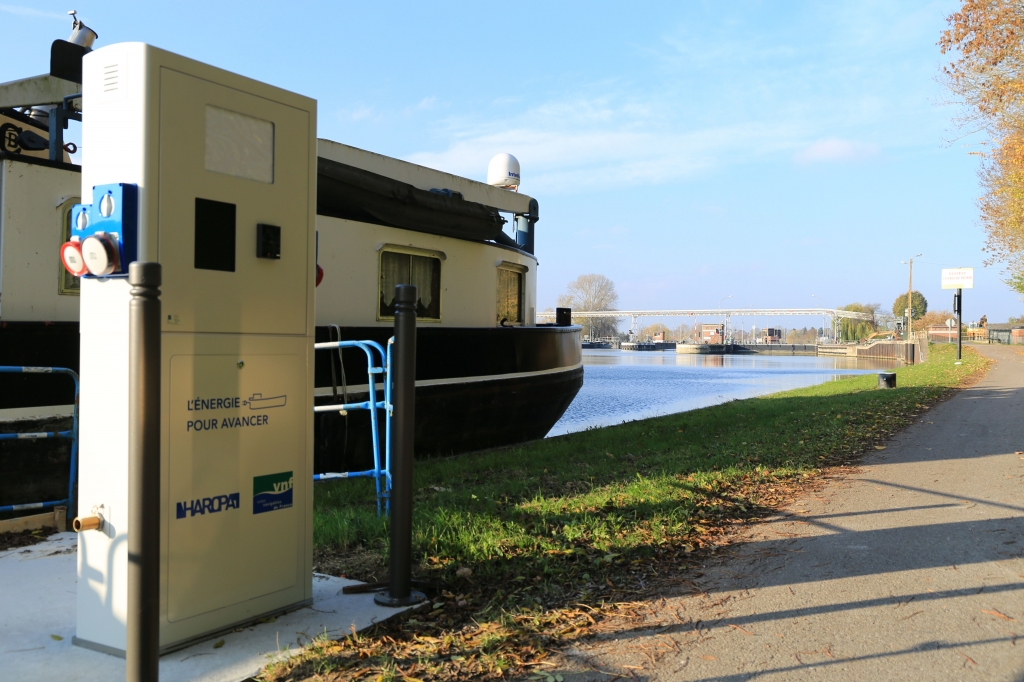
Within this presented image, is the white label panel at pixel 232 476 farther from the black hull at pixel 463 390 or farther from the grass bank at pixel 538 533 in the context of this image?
the black hull at pixel 463 390

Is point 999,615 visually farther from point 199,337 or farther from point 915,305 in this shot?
point 915,305

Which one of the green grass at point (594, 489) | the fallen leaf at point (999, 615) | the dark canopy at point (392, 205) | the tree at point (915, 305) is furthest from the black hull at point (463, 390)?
the tree at point (915, 305)

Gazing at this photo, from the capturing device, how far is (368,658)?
3.23 meters

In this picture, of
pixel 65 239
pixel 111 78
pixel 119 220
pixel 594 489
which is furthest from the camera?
pixel 65 239

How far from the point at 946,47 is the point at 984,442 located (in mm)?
12185

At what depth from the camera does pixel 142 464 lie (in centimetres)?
260

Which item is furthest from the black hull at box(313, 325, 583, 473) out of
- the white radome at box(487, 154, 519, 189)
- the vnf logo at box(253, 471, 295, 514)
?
the vnf logo at box(253, 471, 295, 514)

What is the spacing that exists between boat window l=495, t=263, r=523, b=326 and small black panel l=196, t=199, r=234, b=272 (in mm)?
9064

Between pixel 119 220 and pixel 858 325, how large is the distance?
5191 inches

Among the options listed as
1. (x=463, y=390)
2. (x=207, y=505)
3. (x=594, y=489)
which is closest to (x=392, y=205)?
(x=463, y=390)

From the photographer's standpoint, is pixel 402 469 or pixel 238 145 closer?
pixel 238 145

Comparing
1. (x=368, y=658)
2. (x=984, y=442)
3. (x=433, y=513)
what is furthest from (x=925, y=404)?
(x=368, y=658)

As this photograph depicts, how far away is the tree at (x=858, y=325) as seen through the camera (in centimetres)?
11684

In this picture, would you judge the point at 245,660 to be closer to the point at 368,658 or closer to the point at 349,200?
the point at 368,658
